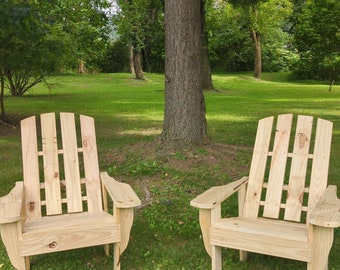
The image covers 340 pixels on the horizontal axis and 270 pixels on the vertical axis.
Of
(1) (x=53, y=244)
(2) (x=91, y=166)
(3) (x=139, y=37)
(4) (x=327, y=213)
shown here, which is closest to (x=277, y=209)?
(4) (x=327, y=213)

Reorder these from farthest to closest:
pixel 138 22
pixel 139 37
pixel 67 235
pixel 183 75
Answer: pixel 139 37
pixel 138 22
pixel 183 75
pixel 67 235

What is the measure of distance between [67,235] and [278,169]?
163cm

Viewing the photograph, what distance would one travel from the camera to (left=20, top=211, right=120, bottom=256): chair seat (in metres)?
2.79

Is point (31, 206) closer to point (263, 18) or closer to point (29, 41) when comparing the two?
point (29, 41)

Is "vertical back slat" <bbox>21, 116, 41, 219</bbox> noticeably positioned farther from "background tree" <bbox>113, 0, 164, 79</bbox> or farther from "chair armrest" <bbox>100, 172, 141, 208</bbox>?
"background tree" <bbox>113, 0, 164, 79</bbox>

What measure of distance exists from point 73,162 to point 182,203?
1293mm

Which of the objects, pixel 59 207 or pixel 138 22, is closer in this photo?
pixel 59 207

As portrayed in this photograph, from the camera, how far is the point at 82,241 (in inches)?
113

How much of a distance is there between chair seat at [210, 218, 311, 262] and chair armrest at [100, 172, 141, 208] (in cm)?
54

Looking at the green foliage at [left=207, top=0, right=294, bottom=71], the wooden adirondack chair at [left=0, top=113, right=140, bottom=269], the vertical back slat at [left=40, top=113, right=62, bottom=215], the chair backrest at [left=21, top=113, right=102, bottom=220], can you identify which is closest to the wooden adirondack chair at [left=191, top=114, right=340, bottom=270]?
the wooden adirondack chair at [left=0, top=113, right=140, bottom=269]

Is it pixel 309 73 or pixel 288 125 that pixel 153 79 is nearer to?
pixel 309 73

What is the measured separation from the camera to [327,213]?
103 inches

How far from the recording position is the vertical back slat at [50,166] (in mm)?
3541

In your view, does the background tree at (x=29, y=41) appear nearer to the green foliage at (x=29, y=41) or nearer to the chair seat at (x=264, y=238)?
the green foliage at (x=29, y=41)
